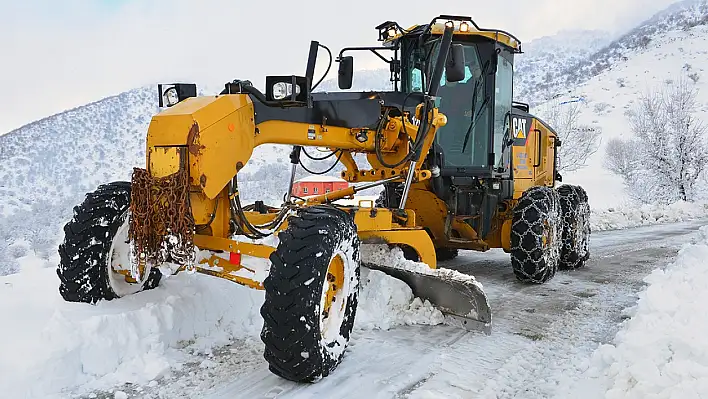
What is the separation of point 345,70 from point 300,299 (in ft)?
11.0

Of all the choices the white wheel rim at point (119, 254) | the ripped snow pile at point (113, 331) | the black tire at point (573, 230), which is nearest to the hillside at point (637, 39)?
the black tire at point (573, 230)

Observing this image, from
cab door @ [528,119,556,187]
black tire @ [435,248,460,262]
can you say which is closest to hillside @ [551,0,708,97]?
cab door @ [528,119,556,187]

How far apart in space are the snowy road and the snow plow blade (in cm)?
13

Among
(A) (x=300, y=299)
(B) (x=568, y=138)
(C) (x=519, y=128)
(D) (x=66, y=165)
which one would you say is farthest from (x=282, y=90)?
(D) (x=66, y=165)

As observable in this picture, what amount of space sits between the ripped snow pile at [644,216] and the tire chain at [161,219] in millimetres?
11792

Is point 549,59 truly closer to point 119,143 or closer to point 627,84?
point 627,84

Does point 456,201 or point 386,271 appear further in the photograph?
point 456,201

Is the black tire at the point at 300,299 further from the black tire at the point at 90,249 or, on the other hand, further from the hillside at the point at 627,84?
the hillside at the point at 627,84

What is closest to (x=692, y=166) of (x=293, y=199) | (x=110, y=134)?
(x=293, y=199)

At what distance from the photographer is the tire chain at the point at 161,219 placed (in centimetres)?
371

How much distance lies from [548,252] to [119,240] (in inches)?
187

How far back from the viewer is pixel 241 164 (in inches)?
161

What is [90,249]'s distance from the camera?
4.32 metres

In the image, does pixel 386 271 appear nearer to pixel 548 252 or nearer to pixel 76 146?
pixel 548 252
